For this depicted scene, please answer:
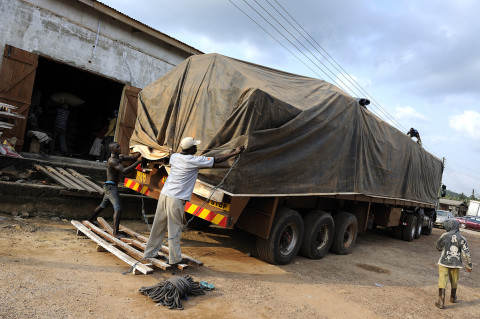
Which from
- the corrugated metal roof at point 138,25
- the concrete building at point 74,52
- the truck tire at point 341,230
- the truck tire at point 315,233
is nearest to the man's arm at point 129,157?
the truck tire at point 315,233

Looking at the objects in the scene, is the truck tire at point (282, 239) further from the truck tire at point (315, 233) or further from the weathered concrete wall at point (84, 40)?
the weathered concrete wall at point (84, 40)

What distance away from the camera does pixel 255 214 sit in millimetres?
5527

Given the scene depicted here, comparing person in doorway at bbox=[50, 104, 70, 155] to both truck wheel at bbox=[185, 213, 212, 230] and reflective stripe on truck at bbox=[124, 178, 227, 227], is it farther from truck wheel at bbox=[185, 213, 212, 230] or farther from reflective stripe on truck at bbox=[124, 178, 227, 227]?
reflective stripe on truck at bbox=[124, 178, 227, 227]

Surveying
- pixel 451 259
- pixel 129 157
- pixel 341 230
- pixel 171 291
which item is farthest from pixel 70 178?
pixel 451 259

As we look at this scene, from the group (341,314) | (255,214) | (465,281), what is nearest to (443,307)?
(341,314)

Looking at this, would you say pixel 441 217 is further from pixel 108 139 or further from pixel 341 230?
pixel 108 139

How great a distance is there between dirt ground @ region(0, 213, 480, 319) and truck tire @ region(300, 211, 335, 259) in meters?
0.20

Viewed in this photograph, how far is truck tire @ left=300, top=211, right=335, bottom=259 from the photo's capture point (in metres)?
6.45

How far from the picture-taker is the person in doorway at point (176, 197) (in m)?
4.46

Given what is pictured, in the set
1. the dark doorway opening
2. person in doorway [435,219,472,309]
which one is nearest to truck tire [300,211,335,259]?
person in doorway [435,219,472,309]

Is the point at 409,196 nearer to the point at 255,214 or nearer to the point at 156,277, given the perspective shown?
the point at 255,214

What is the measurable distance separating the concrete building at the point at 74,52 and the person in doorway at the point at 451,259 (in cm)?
889

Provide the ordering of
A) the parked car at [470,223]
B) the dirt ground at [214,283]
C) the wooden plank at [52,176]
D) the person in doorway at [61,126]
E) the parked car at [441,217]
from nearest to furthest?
the dirt ground at [214,283]
the wooden plank at [52,176]
the person in doorway at [61,126]
the parked car at [441,217]
the parked car at [470,223]

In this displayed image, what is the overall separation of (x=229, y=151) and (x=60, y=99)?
423 inches
